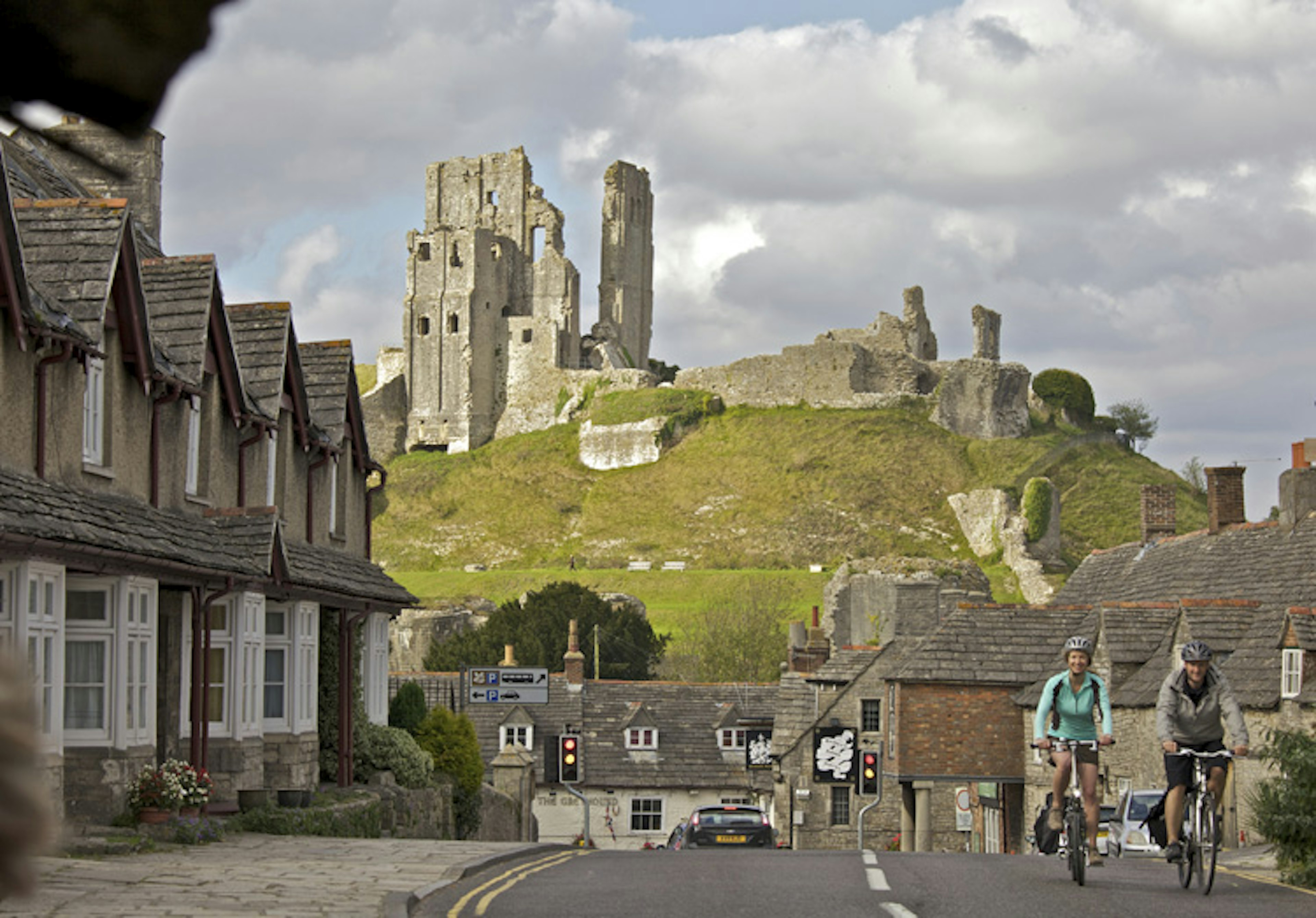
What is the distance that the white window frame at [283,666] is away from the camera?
2178 centimetres

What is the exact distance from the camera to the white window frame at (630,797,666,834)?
51969 mm

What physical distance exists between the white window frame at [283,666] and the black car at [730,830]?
812cm

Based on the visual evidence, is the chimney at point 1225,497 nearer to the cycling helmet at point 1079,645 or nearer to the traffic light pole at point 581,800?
the traffic light pole at point 581,800

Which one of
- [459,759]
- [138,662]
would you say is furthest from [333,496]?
[138,662]

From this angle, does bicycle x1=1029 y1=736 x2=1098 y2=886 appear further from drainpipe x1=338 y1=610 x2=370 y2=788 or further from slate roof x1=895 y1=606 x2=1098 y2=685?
slate roof x1=895 y1=606 x2=1098 y2=685

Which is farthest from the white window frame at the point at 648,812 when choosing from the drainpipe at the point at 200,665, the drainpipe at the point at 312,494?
the drainpipe at the point at 200,665

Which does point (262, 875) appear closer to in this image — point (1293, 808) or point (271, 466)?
point (1293, 808)

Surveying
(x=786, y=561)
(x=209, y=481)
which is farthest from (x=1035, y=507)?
(x=209, y=481)

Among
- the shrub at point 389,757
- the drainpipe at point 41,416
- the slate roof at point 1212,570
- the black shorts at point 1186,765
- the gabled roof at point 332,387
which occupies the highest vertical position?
the gabled roof at point 332,387

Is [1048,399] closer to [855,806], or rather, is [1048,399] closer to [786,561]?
[786,561]

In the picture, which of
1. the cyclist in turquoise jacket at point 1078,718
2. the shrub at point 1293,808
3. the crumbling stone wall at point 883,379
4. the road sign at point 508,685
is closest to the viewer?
the cyclist in turquoise jacket at point 1078,718

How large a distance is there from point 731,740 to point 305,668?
31897 millimetres

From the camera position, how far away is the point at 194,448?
70.9 ft

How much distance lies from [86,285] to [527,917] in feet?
32.8
